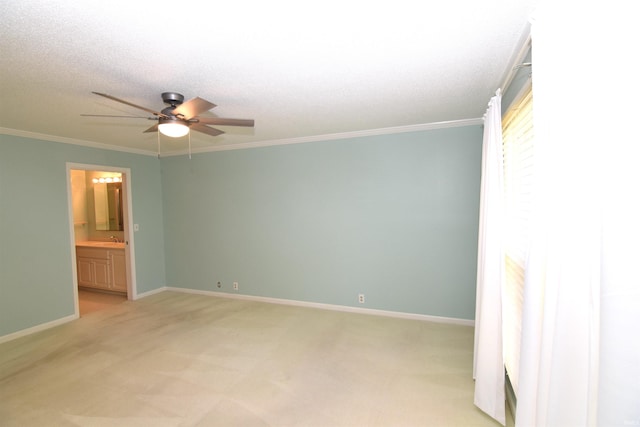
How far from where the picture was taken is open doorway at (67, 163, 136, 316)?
4.76 m

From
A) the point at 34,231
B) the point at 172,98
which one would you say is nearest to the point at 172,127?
the point at 172,98

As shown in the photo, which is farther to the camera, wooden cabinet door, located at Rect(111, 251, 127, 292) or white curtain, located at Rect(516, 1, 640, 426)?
wooden cabinet door, located at Rect(111, 251, 127, 292)

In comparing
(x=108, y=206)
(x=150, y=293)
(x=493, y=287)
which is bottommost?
(x=150, y=293)

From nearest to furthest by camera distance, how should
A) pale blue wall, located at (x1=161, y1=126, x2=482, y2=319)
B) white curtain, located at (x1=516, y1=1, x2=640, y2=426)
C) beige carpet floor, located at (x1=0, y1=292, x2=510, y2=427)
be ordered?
white curtain, located at (x1=516, y1=1, x2=640, y2=426)
beige carpet floor, located at (x1=0, y1=292, x2=510, y2=427)
pale blue wall, located at (x1=161, y1=126, x2=482, y2=319)

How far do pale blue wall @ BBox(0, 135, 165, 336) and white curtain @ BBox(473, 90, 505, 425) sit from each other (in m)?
4.89

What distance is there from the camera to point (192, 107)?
209cm

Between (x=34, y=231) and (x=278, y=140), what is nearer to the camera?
(x=34, y=231)

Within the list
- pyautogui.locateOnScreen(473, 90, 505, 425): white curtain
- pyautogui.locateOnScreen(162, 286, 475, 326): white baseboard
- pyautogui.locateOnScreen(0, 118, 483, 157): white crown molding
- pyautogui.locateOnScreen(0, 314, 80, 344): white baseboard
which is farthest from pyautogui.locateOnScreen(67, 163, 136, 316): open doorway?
pyautogui.locateOnScreen(473, 90, 505, 425): white curtain

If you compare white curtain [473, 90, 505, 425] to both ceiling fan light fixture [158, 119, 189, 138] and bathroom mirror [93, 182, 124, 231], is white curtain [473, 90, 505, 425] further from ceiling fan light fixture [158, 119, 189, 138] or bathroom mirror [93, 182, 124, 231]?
bathroom mirror [93, 182, 124, 231]

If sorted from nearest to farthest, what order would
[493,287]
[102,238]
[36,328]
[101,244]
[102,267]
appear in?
[493,287] → [36,328] → [102,267] → [101,244] → [102,238]

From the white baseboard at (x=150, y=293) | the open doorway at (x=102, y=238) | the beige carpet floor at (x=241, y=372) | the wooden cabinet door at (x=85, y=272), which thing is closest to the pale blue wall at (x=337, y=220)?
the white baseboard at (x=150, y=293)

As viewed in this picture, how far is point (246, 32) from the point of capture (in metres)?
1.62

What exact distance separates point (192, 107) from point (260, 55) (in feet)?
2.05

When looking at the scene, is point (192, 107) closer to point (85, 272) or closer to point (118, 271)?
point (118, 271)
